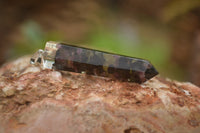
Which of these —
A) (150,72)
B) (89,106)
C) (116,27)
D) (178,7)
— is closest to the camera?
(89,106)

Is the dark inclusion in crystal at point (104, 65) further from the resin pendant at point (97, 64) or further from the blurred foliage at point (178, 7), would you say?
the blurred foliage at point (178, 7)

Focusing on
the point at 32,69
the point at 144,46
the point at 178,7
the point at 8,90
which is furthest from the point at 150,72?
the point at 178,7

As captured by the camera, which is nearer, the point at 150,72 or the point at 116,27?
the point at 150,72

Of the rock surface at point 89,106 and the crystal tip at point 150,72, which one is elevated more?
the crystal tip at point 150,72

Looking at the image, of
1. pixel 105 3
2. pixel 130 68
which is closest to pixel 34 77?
pixel 130 68

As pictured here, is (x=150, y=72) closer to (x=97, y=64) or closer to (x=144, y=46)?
(x=97, y=64)

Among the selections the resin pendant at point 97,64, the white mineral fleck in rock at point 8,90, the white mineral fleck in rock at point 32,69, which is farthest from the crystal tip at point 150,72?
the white mineral fleck in rock at point 8,90

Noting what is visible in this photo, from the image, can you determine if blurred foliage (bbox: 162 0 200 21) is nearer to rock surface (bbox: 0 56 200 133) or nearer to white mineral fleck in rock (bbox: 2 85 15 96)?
rock surface (bbox: 0 56 200 133)

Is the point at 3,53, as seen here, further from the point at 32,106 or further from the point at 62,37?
the point at 32,106
